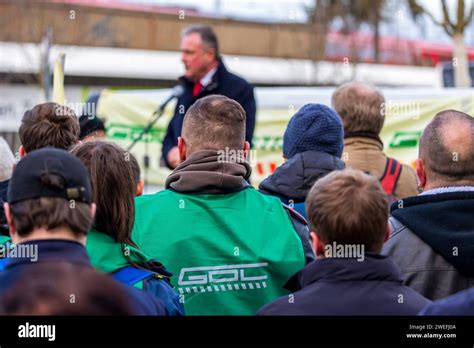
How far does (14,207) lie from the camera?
224 cm

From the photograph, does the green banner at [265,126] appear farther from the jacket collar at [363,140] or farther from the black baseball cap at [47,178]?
the black baseball cap at [47,178]

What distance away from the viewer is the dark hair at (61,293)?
1.69 meters

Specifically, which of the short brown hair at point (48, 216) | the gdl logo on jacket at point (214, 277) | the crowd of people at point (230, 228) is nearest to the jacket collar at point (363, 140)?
the crowd of people at point (230, 228)

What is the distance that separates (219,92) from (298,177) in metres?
2.27

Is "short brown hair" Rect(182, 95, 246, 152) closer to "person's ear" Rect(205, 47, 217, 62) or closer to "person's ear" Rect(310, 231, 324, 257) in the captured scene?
"person's ear" Rect(310, 231, 324, 257)

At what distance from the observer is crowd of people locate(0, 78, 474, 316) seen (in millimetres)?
2184

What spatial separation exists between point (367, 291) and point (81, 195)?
0.93 metres

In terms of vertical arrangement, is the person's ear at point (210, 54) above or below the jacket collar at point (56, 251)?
above

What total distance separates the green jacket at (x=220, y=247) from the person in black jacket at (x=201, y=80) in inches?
102

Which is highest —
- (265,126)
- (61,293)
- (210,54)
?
(210,54)

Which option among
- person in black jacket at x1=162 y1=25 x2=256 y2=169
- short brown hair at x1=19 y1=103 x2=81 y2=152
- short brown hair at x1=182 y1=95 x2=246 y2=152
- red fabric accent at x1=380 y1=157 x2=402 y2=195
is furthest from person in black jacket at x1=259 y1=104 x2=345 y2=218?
person in black jacket at x1=162 y1=25 x2=256 y2=169

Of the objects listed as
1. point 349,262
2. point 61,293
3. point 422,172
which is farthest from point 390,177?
point 61,293

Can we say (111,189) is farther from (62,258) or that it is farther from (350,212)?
(350,212)

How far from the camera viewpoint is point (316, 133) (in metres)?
3.79
